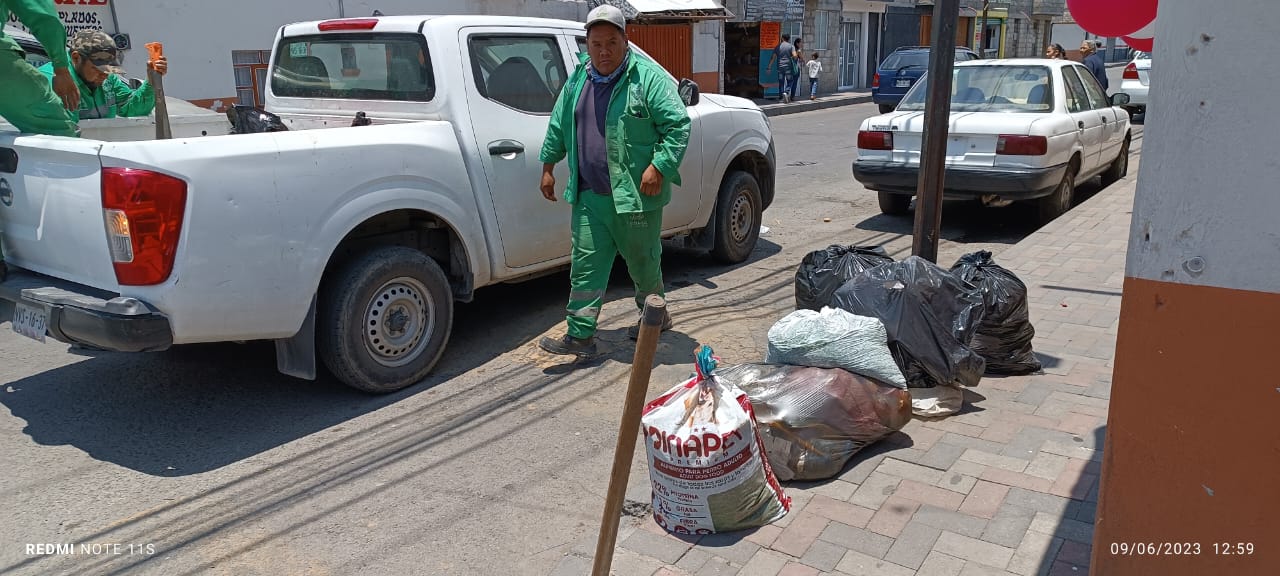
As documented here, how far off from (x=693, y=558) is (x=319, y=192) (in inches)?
92.9

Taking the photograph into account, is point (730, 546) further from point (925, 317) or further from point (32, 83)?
point (32, 83)

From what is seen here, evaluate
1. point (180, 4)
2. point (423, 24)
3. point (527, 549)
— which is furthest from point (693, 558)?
point (180, 4)

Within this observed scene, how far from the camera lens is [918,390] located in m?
4.23

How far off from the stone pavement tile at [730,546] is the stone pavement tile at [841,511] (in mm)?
327

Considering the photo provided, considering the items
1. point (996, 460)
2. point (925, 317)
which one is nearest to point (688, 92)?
point (925, 317)

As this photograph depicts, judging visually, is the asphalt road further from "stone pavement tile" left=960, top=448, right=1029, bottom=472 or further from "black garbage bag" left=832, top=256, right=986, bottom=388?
"stone pavement tile" left=960, top=448, right=1029, bottom=472

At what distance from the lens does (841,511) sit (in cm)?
338

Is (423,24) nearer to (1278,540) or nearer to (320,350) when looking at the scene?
(320,350)

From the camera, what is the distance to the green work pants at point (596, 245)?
5031 millimetres

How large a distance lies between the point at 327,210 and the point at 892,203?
6.52 meters

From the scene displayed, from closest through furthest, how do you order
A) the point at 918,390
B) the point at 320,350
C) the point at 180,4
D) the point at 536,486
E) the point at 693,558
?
1. the point at 693,558
2. the point at 536,486
3. the point at 918,390
4. the point at 320,350
5. the point at 180,4

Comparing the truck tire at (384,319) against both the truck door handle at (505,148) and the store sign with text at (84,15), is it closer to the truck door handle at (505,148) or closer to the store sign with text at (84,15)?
the truck door handle at (505,148)

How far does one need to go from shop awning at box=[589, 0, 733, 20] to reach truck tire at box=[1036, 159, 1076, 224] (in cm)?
1363

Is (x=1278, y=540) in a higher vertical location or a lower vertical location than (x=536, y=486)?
higher
